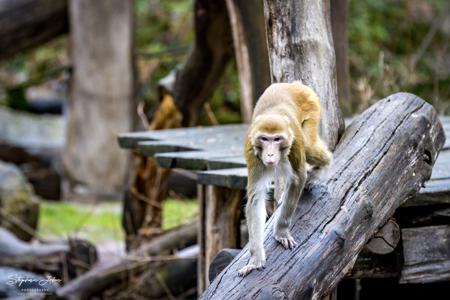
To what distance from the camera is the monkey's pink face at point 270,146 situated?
12.7 ft

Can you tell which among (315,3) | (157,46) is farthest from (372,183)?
(157,46)

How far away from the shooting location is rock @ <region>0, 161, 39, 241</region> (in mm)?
10734

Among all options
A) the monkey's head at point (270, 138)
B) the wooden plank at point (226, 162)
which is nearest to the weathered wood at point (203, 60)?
the wooden plank at point (226, 162)

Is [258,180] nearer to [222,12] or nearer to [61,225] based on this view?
[222,12]

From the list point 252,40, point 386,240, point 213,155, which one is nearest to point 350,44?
point 252,40

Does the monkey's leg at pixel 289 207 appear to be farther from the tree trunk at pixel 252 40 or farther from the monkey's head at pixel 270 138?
the tree trunk at pixel 252 40

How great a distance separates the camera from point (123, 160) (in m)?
13.9

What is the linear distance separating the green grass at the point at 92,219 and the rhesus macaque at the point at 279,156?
6.50 m

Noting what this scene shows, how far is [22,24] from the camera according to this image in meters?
12.6

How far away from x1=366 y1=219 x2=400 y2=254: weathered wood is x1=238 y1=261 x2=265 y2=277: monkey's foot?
1.28 metres

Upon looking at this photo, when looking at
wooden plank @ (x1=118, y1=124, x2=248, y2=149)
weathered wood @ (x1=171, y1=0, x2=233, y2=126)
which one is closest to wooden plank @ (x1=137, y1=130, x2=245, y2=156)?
wooden plank @ (x1=118, y1=124, x2=248, y2=149)

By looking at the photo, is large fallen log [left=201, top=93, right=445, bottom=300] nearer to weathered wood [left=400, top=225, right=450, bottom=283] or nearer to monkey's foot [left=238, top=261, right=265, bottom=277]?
monkey's foot [left=238, top=261, right=265, bottom=277]

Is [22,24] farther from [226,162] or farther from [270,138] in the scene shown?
[270,138]

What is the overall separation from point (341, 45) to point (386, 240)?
150 inches
